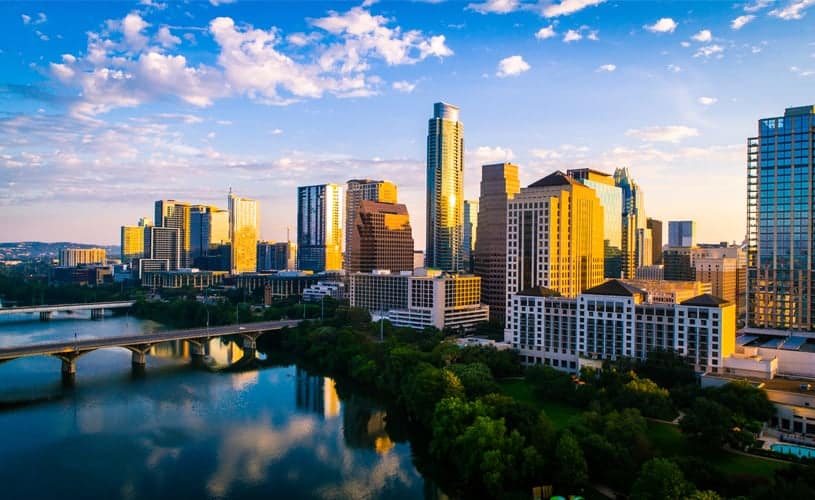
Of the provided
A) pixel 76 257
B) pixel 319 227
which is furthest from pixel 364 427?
pixel 76 257

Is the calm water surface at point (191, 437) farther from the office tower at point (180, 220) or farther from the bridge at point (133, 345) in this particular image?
the office tower at point (180, 220)

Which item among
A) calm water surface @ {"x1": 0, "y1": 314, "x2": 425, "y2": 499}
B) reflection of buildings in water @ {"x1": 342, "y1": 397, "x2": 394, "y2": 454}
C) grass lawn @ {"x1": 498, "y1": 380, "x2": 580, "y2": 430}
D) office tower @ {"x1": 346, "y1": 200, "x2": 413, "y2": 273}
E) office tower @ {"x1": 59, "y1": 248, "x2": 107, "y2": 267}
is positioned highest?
office tower @ {"x1": 346, "y1": 200, "x2": 413, "y2": 273}

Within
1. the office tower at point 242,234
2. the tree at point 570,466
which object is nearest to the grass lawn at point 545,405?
the tree at point 570,466

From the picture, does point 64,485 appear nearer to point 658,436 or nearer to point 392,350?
point 392,350

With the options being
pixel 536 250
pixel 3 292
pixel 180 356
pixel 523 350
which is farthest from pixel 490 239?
pixel 3 292

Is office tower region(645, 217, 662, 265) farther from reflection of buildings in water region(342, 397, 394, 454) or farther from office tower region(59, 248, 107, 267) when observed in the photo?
office tower region(59, 248, 107, 267)

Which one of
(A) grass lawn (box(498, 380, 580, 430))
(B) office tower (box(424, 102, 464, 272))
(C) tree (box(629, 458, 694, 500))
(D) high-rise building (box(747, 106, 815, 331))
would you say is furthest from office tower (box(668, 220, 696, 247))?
(C) tree (box(629, 458, 694, 500))

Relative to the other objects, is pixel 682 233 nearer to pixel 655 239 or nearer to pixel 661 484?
pixel 655 239
